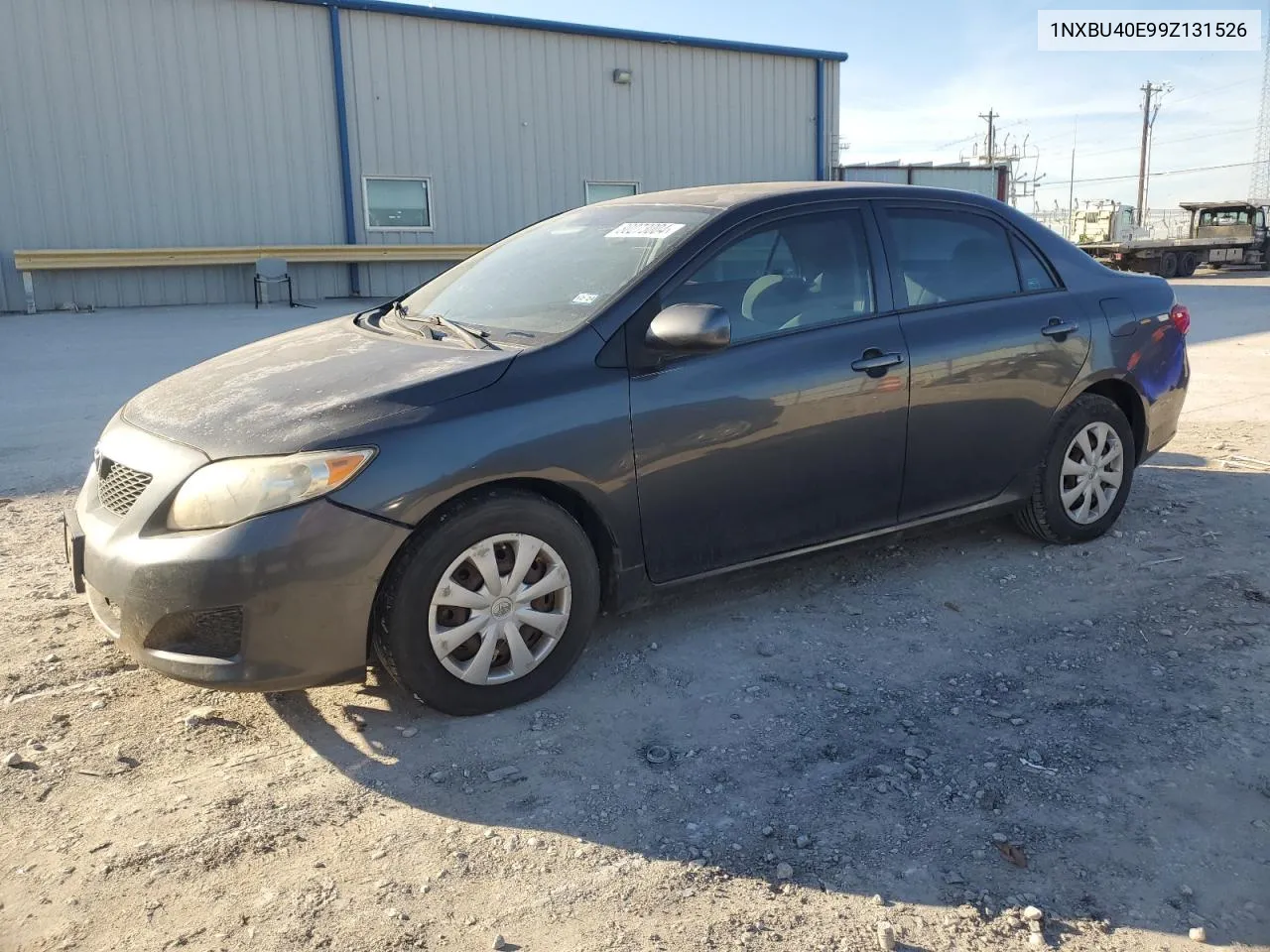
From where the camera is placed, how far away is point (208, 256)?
1719 centimetres

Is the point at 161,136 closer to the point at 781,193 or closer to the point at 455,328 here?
the point at 455,328

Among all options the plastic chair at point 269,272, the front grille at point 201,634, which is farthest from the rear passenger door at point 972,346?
the plastic chair at point 269,272

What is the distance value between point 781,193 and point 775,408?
36.6 inches

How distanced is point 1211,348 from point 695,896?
39.1ft

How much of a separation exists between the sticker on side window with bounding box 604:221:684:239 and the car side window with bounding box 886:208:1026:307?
974 millimetres

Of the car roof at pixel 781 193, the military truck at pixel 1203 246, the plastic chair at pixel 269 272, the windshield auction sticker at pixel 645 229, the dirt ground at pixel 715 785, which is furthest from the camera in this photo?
the military truck at pixel 1203 246

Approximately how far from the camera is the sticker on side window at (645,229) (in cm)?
382

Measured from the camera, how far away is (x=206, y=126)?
17094mm

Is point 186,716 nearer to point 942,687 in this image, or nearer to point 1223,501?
point 942,687

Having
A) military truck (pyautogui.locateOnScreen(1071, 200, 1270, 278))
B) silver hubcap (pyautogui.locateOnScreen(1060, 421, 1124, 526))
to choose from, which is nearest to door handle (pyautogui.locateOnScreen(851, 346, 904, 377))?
silver hubcap (pyautogui.locateOnScreen(1060, 421, 1124, 526))

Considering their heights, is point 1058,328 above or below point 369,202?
below

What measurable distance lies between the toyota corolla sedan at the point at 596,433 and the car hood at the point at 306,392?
0.04 ft

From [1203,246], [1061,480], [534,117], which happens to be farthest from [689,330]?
[1203,246]

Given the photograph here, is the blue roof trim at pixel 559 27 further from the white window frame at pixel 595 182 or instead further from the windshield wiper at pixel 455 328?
the windshield wiper at pixel 455 328
